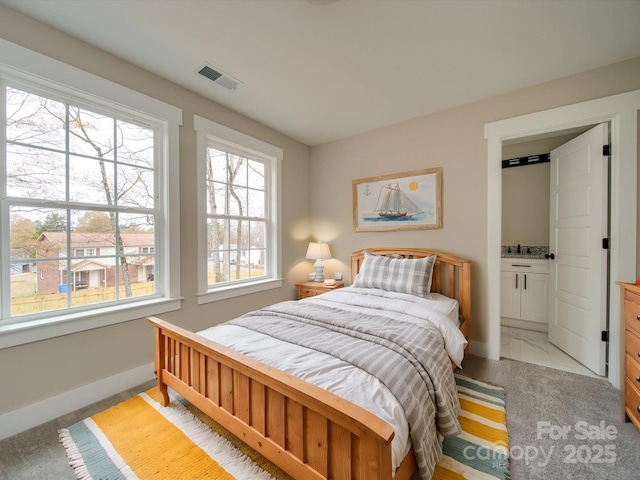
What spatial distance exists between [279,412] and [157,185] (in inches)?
85.2

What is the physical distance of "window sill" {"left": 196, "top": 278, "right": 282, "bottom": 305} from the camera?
2608 millimetres

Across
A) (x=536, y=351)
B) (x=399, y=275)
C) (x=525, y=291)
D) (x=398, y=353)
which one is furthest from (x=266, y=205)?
(x=525, y=291)

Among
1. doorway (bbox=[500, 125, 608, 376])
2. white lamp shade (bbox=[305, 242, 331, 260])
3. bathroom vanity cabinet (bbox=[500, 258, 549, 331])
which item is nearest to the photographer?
doorway (bbox=[500, 125, 608, 376])

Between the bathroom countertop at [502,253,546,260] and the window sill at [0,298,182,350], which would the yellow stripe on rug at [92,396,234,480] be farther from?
the bathroom countertop at [502,253,546,260]

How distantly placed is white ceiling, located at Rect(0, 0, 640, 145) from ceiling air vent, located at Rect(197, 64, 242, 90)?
6 cm

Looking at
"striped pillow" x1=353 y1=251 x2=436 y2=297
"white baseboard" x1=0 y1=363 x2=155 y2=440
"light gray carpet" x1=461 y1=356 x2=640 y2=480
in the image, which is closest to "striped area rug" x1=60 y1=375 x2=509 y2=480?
"light gray carpet" x1=461 y1=356 x2=640 y2=480

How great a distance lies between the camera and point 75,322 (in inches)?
71.9

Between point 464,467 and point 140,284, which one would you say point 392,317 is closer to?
point 464,467

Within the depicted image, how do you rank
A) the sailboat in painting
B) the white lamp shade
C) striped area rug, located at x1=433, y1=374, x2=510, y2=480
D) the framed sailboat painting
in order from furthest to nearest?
the white lamp shade → the sailboat in painting → the framed sailboat painting → striped area rug, located at x1=433, y1=374, x2=510, y2=480

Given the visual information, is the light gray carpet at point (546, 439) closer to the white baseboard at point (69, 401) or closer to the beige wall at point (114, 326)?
the white baseboard at point (69, 401)

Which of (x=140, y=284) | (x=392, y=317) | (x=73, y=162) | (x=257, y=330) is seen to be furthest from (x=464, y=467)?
(x=73, y=162)

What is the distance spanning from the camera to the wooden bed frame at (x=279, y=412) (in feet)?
2.78

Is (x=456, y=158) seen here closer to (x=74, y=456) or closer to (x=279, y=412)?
(x=279, y=412)

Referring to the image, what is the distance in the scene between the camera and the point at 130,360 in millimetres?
2105
